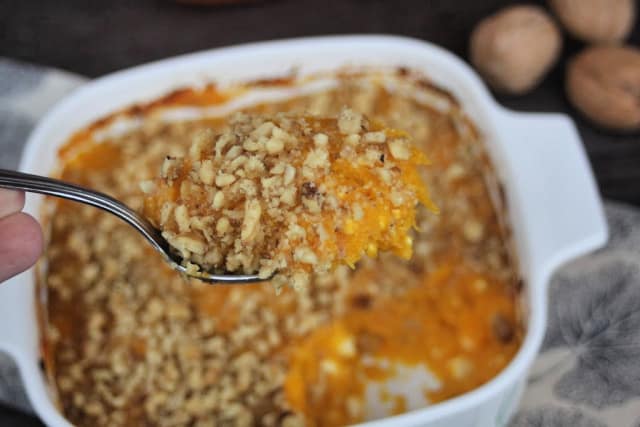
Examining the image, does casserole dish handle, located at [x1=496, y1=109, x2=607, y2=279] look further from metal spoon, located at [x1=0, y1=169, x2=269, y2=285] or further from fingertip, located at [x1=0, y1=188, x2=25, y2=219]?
fingertip, located at [x1=0, y1=188, x2=25, y2=219]

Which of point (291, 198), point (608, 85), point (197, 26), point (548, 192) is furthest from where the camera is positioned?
point (197, 26)

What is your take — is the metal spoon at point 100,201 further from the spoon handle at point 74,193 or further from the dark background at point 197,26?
the dark background at point 197,26

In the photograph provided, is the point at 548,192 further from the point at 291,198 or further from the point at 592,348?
the point at 291,198

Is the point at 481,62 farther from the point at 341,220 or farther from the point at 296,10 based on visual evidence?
the point at 341,220

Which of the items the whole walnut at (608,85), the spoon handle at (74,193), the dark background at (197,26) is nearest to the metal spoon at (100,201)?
the spoon handle at (74,193)

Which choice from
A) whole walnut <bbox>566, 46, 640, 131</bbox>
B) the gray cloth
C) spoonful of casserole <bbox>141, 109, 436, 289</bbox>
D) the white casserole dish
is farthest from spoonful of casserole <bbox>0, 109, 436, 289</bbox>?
whole walnut <bbox>566, 46, 640, 131</bbox>

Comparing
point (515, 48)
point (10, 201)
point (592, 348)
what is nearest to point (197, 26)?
point (515, 48)
